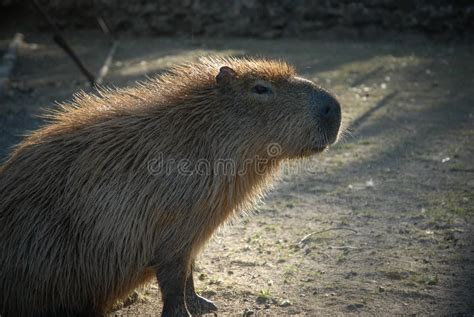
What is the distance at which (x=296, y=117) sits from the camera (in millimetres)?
3637

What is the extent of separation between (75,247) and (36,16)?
34.9ft

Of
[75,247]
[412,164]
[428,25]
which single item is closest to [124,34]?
[428,25]

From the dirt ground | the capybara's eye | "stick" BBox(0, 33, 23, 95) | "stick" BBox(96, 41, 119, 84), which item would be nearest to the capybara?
the capybara's eye

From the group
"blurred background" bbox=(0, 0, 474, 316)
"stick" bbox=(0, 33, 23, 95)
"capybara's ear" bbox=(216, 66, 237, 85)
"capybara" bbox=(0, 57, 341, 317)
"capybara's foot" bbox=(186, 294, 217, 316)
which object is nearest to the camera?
"capybara" bbox=(0, 57, 341, 317)

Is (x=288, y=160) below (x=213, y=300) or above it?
above

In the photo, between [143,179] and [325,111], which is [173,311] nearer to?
[143,179]

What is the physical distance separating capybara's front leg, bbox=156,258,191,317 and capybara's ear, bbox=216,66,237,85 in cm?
99

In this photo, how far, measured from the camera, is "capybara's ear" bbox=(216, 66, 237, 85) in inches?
141

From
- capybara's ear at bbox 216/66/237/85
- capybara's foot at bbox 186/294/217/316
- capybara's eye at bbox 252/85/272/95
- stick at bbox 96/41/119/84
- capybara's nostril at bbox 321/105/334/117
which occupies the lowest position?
capybara's foot at bbox 186/294/217/316

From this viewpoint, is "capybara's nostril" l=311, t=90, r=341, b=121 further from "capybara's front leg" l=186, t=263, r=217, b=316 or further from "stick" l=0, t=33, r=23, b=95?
"stick" l=0, t=33, r=23, b=95

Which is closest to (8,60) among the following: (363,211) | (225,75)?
(363,211)

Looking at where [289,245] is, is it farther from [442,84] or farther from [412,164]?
[442,84]

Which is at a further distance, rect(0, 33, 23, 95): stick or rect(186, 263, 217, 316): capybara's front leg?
rect(0, 33, 23, 95): stick

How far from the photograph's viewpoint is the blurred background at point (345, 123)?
395cm
